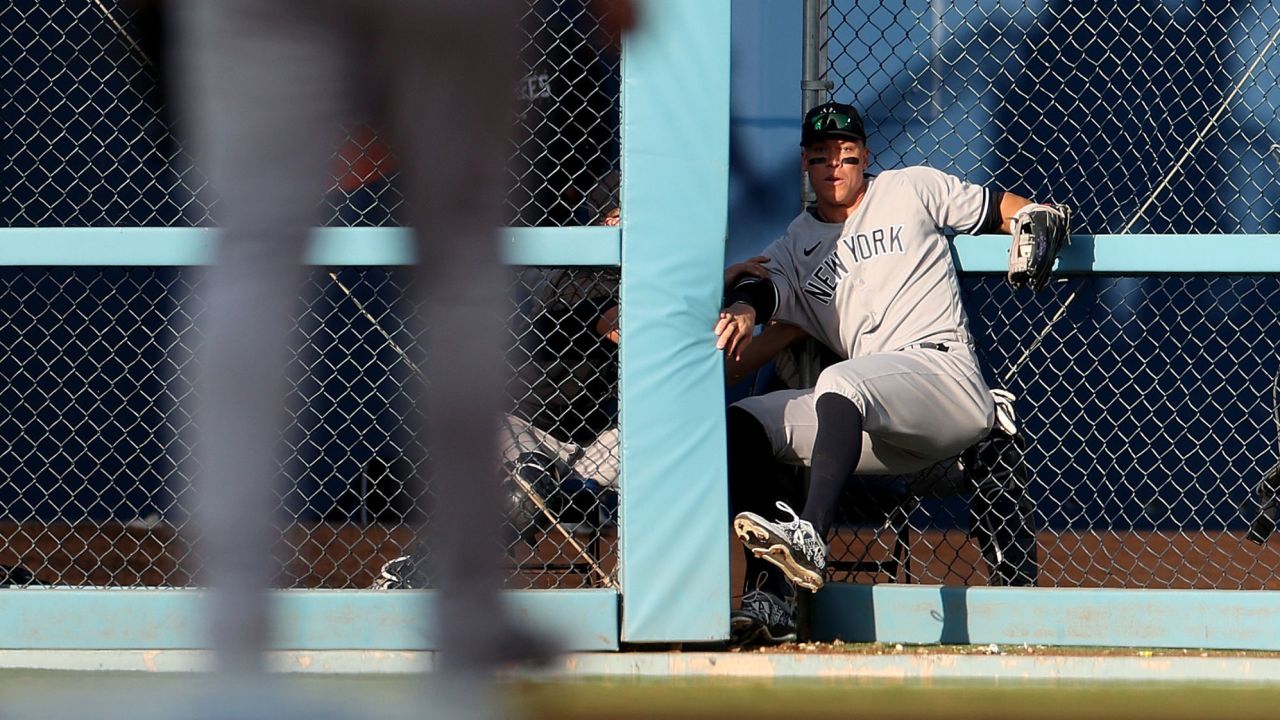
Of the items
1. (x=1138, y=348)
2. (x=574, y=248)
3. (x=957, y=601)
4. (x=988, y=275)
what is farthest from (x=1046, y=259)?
(x=1138, y=348)

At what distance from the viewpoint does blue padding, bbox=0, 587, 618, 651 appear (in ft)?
11.0

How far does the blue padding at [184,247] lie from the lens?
335cm

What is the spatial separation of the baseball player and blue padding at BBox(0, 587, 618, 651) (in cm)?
41

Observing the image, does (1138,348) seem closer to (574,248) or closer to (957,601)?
(957,601)

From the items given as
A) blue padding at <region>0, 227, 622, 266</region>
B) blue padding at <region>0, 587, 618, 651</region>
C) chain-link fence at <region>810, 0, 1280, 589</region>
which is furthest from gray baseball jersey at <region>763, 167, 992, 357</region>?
chain-link fence at <region>810, 0, 1280, 589</region>

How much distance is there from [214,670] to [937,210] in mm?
2823

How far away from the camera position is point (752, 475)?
11.7ft

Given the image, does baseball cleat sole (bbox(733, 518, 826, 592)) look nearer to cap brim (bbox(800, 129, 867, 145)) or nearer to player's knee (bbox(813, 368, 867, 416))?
player's knee (bbox(813, 368, 867, 416))

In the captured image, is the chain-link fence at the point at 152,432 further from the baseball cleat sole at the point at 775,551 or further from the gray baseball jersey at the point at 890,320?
the baseball cleat sole at the point at 775,551

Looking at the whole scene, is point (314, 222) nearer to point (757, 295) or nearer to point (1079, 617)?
point (757, 295)

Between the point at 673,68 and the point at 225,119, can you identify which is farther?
the point at 673,68

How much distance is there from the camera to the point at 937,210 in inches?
146

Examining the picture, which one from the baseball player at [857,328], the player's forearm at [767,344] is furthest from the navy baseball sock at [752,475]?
the player's forearm at [767,344]

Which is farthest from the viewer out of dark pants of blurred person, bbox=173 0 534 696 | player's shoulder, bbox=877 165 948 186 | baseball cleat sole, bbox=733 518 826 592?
player's shoulder, bbox=877 165 948 186
